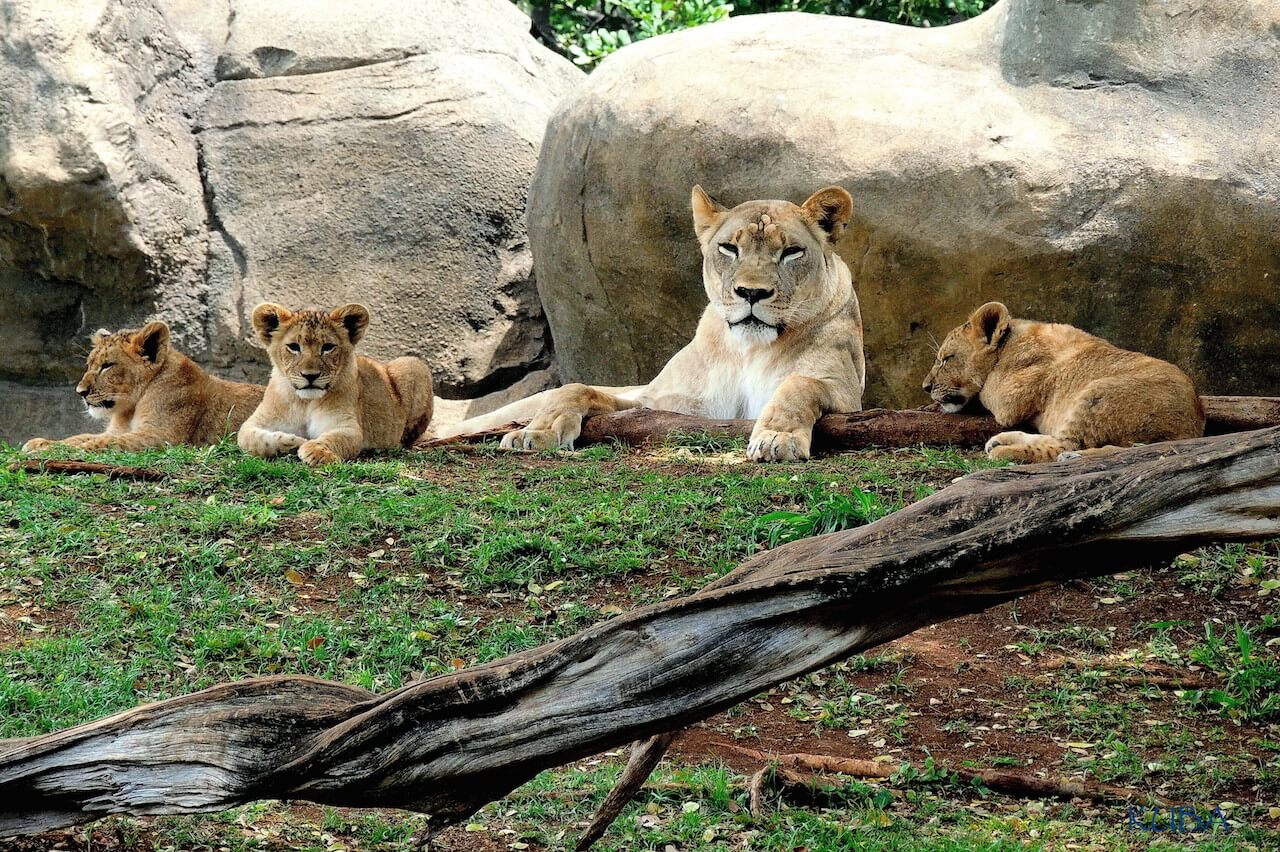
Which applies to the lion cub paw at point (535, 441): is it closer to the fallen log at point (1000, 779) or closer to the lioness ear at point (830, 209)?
the lioness ear at point (830, 209)

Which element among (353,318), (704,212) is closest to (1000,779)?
(353,318)

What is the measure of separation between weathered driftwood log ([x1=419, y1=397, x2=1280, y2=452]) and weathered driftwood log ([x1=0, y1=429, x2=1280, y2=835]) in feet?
14.0

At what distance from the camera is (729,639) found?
3.16 metres

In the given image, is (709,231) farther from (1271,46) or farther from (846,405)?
(1271,46)

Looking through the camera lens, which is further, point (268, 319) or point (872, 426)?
point (268, 319)

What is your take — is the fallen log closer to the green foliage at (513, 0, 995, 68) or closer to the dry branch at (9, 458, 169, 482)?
the dry branch at (9, 458, 169, 482)

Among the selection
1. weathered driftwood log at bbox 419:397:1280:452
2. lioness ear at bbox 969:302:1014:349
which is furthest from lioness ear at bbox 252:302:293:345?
lioness ear at bbox 969:302:1014:349

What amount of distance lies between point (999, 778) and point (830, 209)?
480 cm

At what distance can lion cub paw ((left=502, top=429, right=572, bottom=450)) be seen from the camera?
8.07 metres

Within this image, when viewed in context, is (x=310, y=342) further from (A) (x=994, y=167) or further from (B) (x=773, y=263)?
(A) (x=994, y=167)

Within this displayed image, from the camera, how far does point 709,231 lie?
28.5 feet

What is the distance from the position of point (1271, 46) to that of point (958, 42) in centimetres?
197

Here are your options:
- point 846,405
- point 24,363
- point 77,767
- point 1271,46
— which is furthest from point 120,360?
point 1271,46

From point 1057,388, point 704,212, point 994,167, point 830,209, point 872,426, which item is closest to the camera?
point 1057,388
